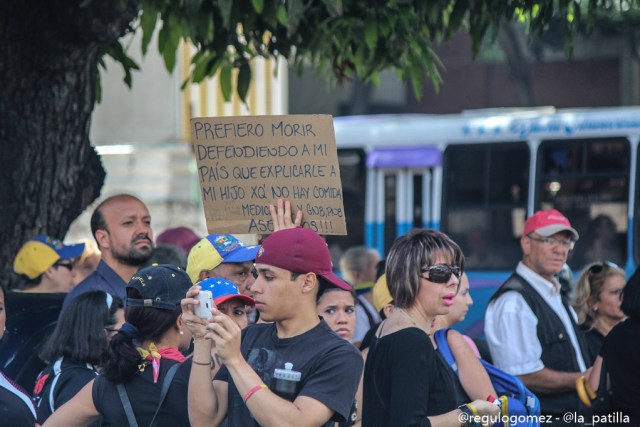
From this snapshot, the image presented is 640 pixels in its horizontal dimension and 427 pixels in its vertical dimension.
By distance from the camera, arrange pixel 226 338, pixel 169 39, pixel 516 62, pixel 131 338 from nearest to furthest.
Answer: pixel 226 338 < pixel 131 338 < pixel 169 39 < pixel 516 62

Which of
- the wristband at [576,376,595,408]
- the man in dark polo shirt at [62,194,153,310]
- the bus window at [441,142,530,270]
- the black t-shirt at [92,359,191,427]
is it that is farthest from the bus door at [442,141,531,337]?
the black t-shirt at [92,359,191,427]

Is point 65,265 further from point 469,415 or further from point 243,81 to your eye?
point 469,415

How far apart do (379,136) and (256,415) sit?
951 cm

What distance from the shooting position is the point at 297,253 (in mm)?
3793

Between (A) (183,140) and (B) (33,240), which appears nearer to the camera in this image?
(B) (33,240)

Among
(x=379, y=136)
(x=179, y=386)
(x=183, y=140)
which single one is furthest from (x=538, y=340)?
(x=183, y=140)

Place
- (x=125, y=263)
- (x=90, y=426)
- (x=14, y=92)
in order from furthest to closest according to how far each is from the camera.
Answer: (x=14, y=92)
(x=125, y=263)
(x=90, y=426)

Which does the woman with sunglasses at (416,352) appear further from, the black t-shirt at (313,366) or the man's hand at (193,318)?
the man's hand at (193,318)

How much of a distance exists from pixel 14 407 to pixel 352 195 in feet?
30.7

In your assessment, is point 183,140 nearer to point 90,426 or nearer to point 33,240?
point 33,240

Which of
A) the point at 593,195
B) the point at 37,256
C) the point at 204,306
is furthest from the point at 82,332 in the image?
the point at 593,195

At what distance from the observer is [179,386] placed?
157 inches

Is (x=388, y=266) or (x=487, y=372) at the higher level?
(x=388, y=266)

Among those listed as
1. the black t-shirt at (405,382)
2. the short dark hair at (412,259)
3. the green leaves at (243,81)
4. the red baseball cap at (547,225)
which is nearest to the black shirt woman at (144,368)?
the black t-shirt at (405,382)
